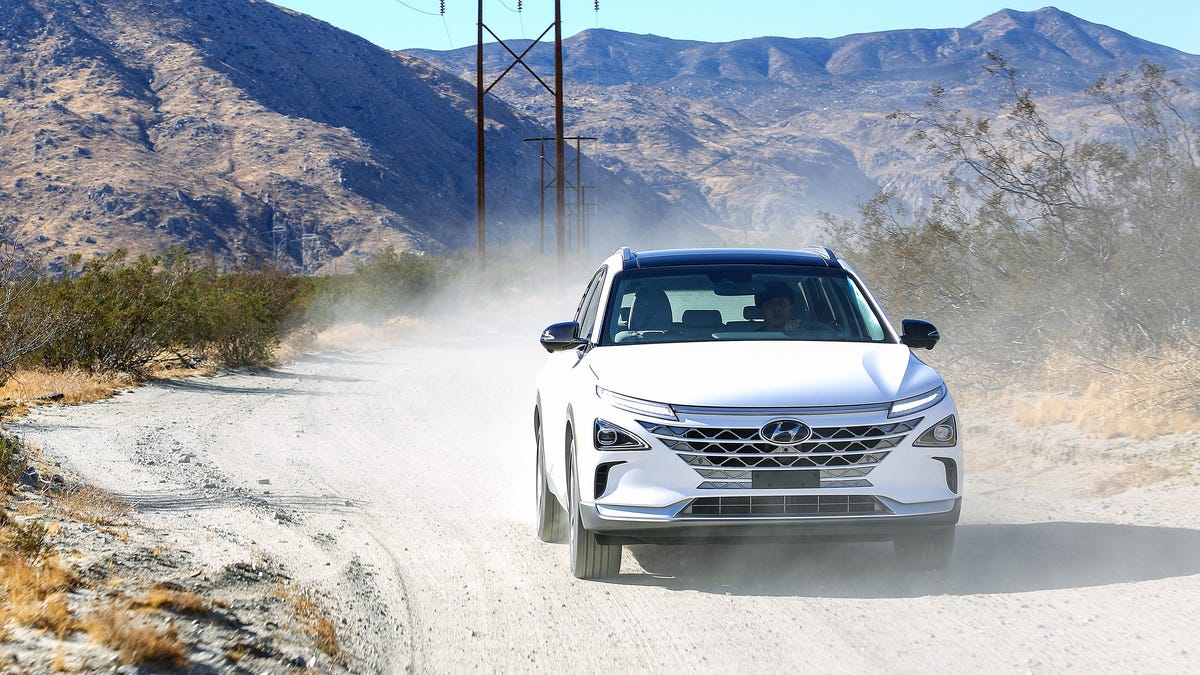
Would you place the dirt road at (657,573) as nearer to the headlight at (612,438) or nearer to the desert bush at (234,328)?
the headlight at (612,438)

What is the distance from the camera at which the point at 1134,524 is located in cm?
Result: 836

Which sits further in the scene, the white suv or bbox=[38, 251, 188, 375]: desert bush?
bbox=[38, 251, 188, 375]: desert bush

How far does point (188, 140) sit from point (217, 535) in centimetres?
9720

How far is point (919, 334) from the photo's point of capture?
7.41 m

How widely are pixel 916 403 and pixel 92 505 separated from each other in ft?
17.2

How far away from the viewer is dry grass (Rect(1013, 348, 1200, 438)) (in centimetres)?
1116

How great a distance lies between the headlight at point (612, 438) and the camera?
634 centimetres

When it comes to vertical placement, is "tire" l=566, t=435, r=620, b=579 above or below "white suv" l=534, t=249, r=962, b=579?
below

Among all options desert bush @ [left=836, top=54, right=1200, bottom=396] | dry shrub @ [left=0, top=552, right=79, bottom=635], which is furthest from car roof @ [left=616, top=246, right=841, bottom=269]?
desert bush @ [left=836, top=54, right=1200, bottom=396]

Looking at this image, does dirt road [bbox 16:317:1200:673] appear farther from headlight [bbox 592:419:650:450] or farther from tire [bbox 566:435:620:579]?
headlight [bbox 592:419:650:450]

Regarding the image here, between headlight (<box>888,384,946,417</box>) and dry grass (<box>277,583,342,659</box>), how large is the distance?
2.78 m

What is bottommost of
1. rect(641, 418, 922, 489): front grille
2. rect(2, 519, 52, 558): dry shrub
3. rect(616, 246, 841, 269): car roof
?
rect(2, 519, 52, 558): dry shrub

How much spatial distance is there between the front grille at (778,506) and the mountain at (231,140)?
70525 mm

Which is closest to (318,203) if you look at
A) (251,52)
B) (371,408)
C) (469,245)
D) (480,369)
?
(469,245)
